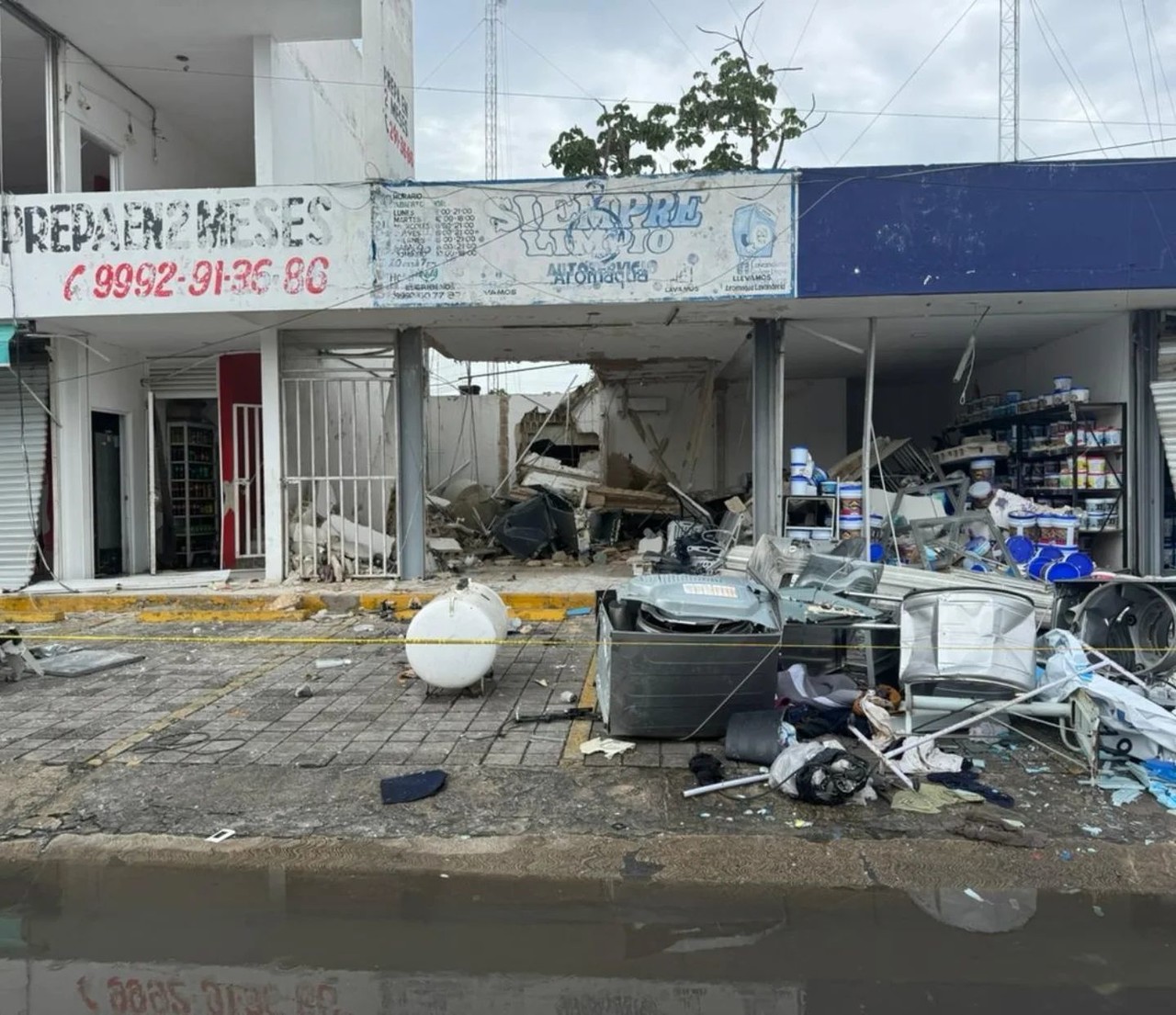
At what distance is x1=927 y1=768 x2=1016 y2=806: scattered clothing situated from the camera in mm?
4477

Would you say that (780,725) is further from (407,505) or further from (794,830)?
(407,505)

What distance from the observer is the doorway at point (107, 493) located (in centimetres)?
1198

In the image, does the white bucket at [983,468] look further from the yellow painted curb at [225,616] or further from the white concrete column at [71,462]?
the white concrete column at [71,462]

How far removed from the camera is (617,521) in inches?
540

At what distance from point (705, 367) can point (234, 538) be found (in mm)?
8206

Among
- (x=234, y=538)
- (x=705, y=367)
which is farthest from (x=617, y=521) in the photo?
(x=234, y=538)

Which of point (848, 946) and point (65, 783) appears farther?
point (65, 783)

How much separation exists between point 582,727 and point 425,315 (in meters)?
6.42

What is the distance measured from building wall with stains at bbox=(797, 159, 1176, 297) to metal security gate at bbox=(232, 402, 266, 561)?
27.5ft

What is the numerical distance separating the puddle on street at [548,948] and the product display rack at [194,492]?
10683 mm

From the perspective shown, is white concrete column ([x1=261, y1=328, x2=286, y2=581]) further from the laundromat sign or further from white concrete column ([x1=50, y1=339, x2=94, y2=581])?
white concrete column ([x1=50, y1=339, x2=94, y2=581])

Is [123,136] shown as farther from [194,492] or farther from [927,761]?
[927,761]

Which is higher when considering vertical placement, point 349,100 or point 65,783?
point 349,100

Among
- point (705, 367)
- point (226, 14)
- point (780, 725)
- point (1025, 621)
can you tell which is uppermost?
point (226, 14)
